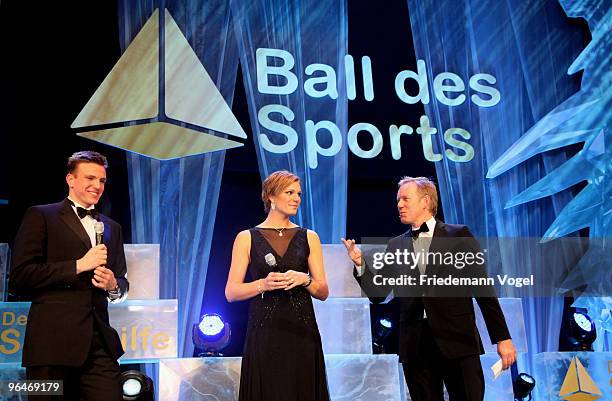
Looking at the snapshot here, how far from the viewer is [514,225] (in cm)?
514

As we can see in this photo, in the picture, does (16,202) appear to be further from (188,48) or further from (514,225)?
(514,225)

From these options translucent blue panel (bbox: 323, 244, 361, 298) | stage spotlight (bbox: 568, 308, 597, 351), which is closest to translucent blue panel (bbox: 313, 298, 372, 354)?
translucent blue panel (bbox: 323, 244, 361, 298)

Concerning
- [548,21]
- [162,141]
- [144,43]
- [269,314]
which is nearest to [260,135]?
[162,141]

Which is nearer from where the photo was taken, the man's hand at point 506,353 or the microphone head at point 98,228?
the microphone head at point 98,228

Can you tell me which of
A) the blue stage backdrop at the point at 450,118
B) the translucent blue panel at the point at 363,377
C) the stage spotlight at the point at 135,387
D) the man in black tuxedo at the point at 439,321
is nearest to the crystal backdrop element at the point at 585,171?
the blue stage backdrop at the point at 450,118

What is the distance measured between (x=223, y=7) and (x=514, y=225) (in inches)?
104

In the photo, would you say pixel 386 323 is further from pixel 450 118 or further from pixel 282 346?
pixel 450 118

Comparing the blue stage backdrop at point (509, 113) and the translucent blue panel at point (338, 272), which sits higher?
the blue stage backdrop at point (509, 113)

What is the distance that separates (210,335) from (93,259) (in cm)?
136

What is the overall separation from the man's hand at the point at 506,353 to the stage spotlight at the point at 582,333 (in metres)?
1.70

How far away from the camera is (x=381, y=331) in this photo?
14.5 feet

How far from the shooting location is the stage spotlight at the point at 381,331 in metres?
4.42

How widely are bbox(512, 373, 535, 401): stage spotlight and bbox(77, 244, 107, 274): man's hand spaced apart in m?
2.85

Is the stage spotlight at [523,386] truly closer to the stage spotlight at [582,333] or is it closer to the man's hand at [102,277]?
the stage spotlight at [582,333]
